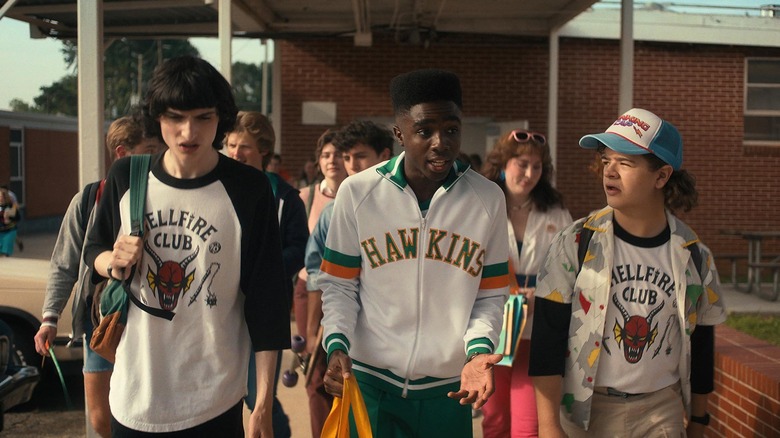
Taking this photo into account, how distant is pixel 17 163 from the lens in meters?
31.4

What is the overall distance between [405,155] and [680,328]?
1186 millimetres

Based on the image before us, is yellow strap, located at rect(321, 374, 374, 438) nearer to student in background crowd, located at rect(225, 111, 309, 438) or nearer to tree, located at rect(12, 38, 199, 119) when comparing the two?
student in background crowd, located at rect(225, 111, 309, 438)

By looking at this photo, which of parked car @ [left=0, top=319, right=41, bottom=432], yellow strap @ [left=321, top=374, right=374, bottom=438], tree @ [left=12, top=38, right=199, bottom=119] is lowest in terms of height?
parked car @ [left=0, top=319, right=41, bottom=432]

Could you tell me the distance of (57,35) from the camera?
12477 mm

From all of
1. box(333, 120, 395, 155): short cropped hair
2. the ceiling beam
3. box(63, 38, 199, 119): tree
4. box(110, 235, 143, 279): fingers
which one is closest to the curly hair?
box(333, 120, 395, 155): short cropped hair

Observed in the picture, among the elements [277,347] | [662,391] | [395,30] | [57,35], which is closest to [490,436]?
[662,391]

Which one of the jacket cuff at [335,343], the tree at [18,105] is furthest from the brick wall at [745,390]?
the tree at [18,105]

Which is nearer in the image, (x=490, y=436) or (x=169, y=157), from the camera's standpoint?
(x=169, y=157)

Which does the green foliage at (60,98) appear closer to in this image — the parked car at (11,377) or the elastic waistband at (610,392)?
the parked car at (11,377)

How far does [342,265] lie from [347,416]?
524 mm

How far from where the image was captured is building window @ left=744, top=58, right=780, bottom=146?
1744cm

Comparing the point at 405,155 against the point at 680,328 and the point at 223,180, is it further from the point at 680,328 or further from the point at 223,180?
the point at 680,328

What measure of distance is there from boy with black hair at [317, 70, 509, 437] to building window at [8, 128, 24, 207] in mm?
30568

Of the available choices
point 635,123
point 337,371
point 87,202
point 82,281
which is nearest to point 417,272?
point 337,371
